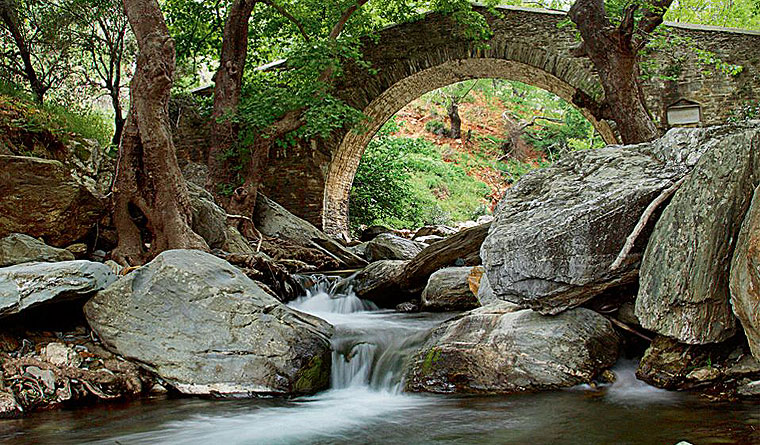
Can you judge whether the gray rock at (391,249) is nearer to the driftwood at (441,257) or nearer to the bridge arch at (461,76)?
the bridge arch at (461,76)

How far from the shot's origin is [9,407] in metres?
3.83

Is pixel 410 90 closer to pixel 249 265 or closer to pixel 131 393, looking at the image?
pixel 249 265

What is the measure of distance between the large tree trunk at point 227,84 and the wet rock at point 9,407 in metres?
7.33

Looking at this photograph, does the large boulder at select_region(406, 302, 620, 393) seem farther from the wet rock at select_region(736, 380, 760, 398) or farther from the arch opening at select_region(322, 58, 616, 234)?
the arch opening at select_region(322, 58, 616, 234)

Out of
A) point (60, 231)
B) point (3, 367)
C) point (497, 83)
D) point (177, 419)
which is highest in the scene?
point (497, 83)

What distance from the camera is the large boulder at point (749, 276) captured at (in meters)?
2.90

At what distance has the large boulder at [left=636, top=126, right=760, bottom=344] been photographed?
345 centimetres

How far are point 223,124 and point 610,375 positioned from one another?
348 inches

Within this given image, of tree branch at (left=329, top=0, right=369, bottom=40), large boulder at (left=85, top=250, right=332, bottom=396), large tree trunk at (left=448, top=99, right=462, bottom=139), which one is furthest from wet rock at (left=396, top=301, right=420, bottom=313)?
large tree trunk at (left=448, top=99, right=462, bottom=139)

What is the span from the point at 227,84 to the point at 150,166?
4478 millimetres

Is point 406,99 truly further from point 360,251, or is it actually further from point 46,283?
point 46,283

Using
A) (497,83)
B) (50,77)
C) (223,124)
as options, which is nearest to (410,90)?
(223,124)

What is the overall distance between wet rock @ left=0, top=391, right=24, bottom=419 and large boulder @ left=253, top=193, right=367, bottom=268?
6.49 meters

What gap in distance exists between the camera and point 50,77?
39.2 ft
